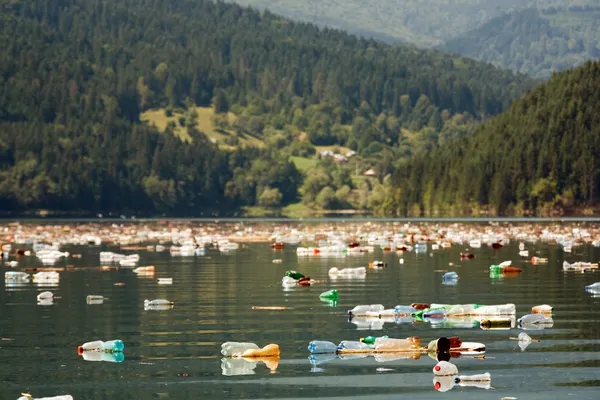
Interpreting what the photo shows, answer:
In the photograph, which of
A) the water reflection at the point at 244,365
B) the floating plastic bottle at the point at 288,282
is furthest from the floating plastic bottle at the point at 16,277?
the water reflection at the point at 244,365

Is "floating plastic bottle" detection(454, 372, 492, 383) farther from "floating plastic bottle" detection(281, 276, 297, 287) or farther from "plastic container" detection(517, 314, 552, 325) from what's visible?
"floating plastic bottle" detection(281, 276, 297, 287)

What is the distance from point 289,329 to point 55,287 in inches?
733

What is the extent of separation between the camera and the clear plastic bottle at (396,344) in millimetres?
32375

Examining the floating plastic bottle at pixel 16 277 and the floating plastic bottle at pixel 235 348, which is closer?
the floating plastic bottle at pixel 235 348

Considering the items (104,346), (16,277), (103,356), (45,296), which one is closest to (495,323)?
(104,346)

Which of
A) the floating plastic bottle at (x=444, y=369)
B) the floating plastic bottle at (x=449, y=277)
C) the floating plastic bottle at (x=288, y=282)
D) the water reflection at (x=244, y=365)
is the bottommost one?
the water reflection at (x=244, y=365)

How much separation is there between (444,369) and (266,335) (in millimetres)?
8377

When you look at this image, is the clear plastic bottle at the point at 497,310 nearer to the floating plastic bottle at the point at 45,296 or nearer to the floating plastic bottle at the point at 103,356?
the floating plastic bottle at the point at 103,356

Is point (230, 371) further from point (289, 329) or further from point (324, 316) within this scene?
point (324, 316)

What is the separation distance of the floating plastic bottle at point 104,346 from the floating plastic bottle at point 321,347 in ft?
16.8

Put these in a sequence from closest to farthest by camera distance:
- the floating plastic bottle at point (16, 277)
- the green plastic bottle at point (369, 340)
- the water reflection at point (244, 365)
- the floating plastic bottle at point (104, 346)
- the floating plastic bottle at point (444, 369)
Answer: the floating plastic bottle at point (444, 369) < the water reflection at point (244, 365) < the green plastic bottle at point (369, 340) < the floating plastic bottle at point (104, 346) < the floating plastic bottle at point (16, 277)

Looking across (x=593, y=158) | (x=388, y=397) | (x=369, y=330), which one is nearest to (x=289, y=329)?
(x=369, y=330)

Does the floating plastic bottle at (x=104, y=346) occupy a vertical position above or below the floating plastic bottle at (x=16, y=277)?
below

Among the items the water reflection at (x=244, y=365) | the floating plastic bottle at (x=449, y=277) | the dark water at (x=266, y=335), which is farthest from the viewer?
the floating plastic bottle at (x=449, y=277)
